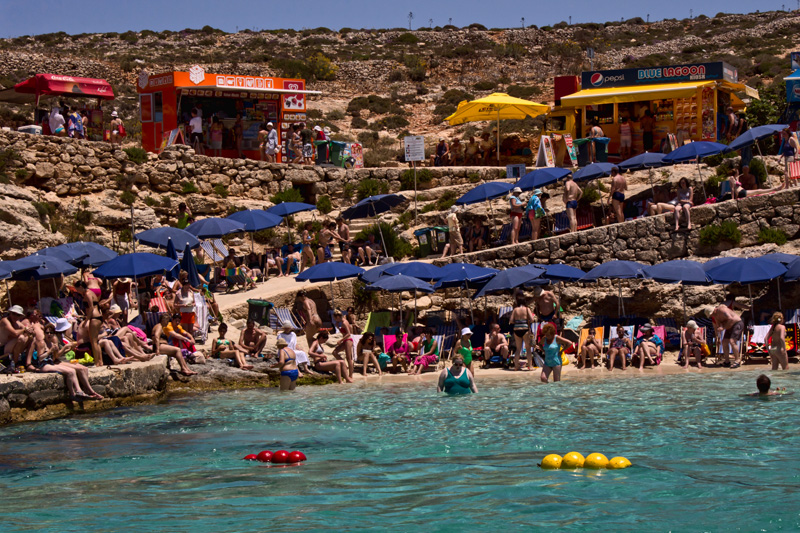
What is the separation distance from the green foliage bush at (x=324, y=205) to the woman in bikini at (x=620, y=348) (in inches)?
427

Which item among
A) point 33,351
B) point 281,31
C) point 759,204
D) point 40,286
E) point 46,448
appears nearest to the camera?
point 46,448

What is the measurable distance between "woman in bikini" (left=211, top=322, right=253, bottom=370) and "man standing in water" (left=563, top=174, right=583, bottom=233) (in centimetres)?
852

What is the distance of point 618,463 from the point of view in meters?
9.27

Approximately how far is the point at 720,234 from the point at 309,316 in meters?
8.84

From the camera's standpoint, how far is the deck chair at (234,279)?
2044 cm

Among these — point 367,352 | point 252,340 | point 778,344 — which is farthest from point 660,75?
point 252,340

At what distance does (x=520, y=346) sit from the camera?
16.5m

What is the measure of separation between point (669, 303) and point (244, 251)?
10.5 meters

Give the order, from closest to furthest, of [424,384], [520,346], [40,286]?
[424,384] < [520,346] < [40,286]

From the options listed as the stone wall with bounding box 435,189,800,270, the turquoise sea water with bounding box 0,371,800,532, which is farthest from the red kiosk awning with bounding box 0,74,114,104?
the turquoise sea water with bounding box 0,371,800,532

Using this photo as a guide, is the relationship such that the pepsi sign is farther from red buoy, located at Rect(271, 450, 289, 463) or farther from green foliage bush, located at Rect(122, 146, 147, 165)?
red buoy, located at Rect(271, 450, 289, 463)

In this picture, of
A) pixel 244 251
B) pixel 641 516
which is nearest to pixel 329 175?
pixel 244 251

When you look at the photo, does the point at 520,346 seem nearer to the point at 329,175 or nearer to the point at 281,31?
the point at 329,175

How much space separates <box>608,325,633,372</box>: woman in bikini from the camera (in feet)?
53.0
